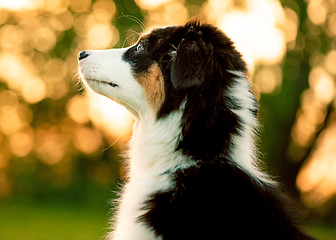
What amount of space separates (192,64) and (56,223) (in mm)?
10613

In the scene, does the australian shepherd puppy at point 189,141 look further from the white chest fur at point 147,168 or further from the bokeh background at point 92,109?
the bokeh background at point 92,109

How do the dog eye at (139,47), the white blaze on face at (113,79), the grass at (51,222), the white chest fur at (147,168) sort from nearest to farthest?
the white chest fur at (147,168), the white blaze on face at (113,79), the dog eye at (139,47), the grass at (51,222)

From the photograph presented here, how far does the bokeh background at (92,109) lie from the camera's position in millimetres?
15102

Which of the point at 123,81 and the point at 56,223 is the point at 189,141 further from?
the point at 56,223

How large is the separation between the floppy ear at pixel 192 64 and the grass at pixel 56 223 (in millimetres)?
5692

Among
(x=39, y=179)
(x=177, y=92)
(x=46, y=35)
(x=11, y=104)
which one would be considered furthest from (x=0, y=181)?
(x=177, y=92)

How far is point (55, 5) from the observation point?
1884cm

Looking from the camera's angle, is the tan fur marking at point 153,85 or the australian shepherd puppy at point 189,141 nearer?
the australian shepherd puppy at point 189,141

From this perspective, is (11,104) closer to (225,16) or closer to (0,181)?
(0,181)

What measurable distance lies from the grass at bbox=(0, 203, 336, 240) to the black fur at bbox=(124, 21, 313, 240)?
18.1 ft

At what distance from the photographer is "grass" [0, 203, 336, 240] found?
10930 mm

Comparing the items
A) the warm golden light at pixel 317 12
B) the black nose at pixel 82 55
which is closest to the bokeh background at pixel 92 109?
the warm golden light at pixel 317 12

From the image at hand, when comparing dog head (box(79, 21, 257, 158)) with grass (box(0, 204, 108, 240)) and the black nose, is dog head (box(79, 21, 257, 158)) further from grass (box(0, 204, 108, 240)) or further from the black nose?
grass (box(0, 204, 108, 240))

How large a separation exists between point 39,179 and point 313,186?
10.1m
